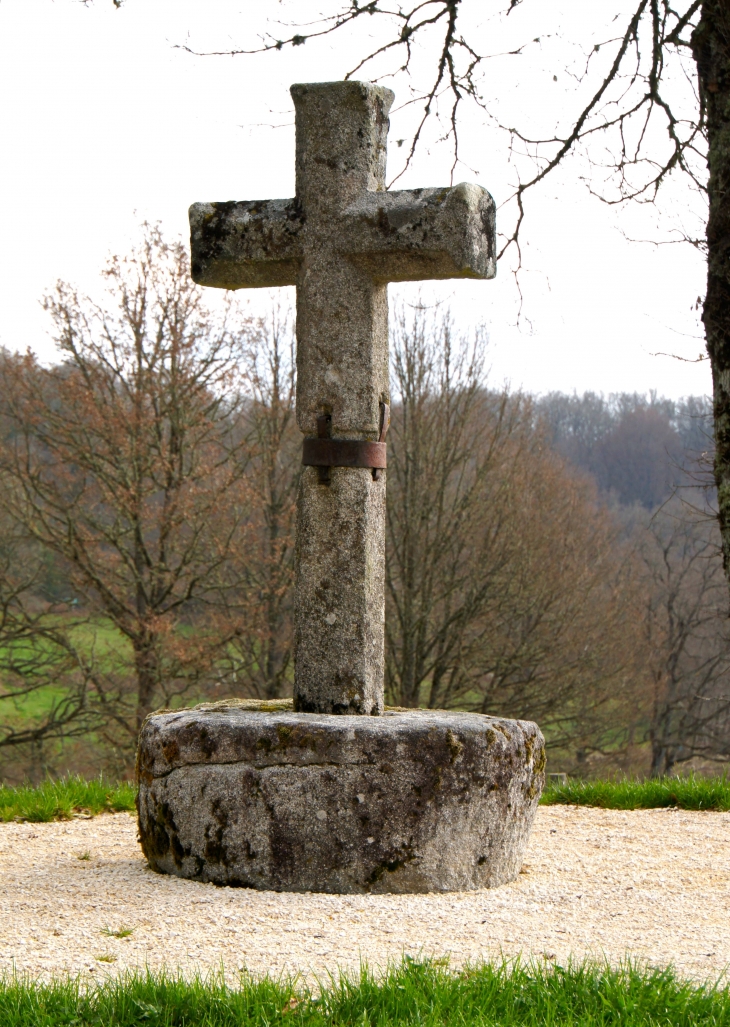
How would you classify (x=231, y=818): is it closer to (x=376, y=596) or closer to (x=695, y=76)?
(x=376, y=596)

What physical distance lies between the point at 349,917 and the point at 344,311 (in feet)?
8.86

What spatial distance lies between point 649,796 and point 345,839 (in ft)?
11.1

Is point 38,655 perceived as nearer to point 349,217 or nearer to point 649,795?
point 649,795

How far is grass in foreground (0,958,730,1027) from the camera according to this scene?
296 cm

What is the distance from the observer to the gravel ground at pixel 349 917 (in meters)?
3.54

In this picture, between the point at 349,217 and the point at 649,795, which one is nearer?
the point at 349,217

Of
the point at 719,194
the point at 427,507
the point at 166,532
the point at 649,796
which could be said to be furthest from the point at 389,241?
the point at 427,507

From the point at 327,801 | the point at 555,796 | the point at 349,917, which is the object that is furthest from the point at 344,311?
the point at 555,796

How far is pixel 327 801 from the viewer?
4434 millimetres

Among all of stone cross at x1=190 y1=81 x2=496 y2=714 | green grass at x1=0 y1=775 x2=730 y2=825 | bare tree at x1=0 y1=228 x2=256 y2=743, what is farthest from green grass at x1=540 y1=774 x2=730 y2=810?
bare tree at x1=0 y1=228 x2=256 y2=743

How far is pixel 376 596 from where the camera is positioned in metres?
5.15

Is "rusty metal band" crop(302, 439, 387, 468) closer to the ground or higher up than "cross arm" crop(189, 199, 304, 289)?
closer to the ground

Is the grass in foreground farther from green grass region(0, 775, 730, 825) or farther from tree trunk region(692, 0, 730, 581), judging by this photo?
green grass region(0, 775, 730, 825)

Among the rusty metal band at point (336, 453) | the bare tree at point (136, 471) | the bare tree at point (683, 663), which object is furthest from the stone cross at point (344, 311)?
the bare tree at point (683, 663)
